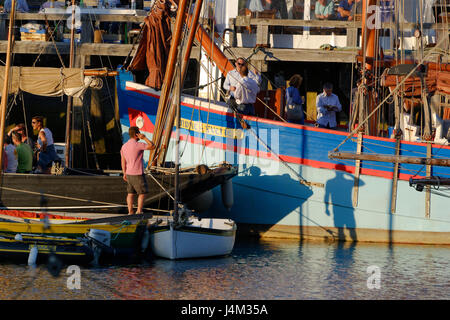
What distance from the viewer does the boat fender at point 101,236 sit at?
15578 mm

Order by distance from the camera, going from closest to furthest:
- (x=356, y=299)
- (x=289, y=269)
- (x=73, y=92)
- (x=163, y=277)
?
(x=356, y=299), (x=163, y=277), (x=289, y=269), (x=73, y=92)

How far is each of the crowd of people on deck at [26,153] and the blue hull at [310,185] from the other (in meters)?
2.55

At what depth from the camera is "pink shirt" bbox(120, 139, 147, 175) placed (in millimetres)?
17141

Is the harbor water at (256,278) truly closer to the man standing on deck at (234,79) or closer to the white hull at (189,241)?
the white hull at (189,241)

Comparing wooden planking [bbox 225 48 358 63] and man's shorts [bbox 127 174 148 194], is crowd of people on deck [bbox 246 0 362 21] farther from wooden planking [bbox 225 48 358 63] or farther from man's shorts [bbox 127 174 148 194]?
man's shorts [bbox 127 174 148 194]

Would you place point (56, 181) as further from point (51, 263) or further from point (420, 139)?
point (420, 139)

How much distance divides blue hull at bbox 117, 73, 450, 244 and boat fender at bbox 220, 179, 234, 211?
3.00ft

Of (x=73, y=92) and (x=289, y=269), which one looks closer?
(x=289, y=269)

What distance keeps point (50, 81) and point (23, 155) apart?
5.64 feet

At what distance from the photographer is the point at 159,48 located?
19.6 m

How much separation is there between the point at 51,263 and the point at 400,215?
7.33 m

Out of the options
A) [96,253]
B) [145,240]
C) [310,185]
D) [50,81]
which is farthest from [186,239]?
[50,81]

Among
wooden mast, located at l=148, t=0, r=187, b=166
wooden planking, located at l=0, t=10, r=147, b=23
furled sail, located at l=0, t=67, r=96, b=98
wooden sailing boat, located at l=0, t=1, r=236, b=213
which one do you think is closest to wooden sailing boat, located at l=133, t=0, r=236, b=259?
wooden sailing boat, located at l=0, t=1, r=236, b=213
